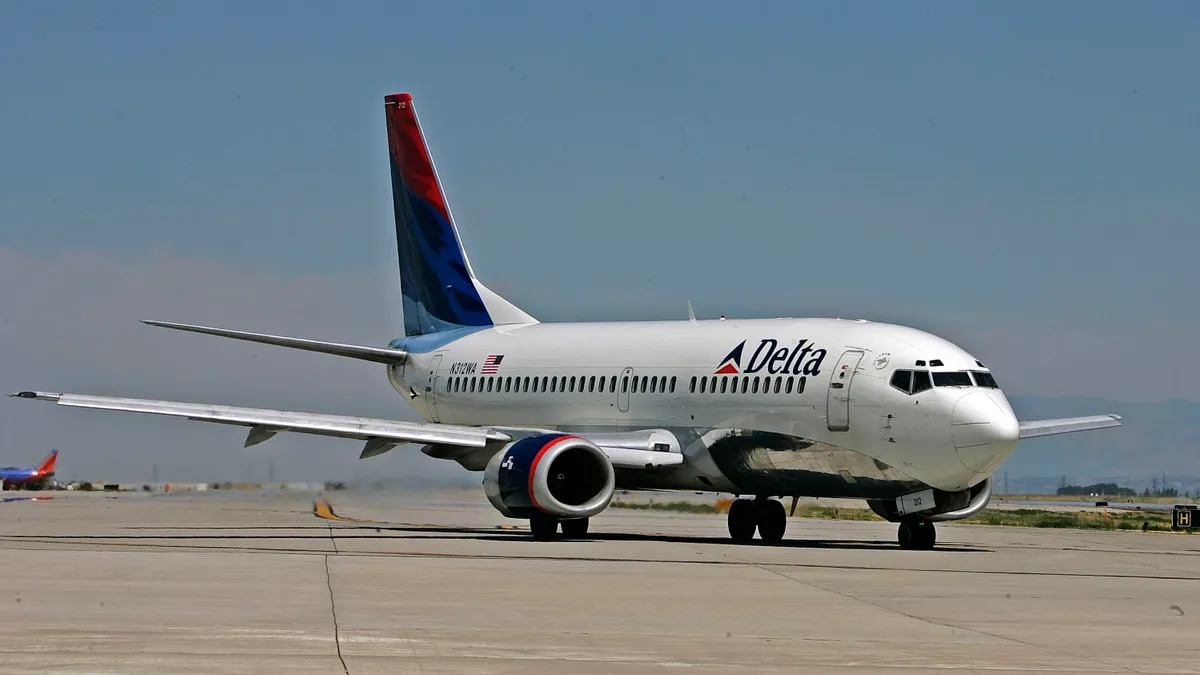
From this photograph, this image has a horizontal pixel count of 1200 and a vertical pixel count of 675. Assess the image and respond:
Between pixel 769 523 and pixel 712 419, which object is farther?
pixel 769 523

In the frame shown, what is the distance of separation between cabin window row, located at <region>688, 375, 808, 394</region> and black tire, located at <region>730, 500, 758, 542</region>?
2.42 m

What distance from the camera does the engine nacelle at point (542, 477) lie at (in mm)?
28750

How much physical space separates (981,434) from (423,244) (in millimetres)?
17890

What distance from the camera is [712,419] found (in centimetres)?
3070

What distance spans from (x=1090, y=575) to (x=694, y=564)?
513 cm

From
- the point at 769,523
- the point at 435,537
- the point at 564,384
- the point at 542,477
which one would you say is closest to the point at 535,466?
the point at 542,477

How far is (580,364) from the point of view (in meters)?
34.2

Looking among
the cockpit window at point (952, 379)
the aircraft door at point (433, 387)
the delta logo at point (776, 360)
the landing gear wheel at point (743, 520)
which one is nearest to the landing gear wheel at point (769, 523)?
the landing gear wheel at point (743, 520)

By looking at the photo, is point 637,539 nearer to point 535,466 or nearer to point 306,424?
point 535,466

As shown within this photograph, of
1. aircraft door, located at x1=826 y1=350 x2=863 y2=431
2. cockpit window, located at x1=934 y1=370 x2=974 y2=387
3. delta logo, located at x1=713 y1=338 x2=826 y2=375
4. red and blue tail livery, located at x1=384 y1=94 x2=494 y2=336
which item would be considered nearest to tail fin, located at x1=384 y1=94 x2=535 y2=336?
red and blue tail livery, located at x1=384 y1=94 x2=494 y2=336

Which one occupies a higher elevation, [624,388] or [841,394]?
[624,388]

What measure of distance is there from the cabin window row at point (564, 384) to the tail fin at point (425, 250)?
2472 millimetres

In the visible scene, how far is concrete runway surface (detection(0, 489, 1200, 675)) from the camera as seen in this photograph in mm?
12297

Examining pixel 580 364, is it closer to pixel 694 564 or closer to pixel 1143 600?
pixel 694 564
